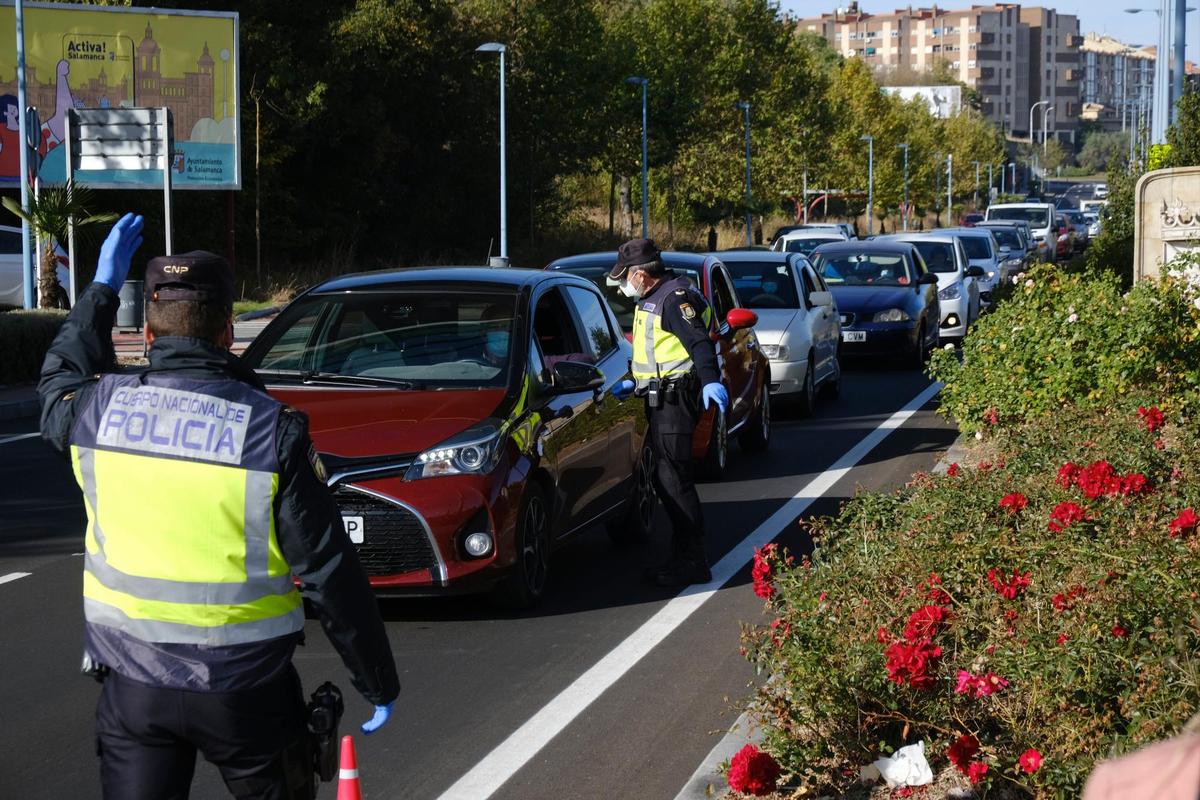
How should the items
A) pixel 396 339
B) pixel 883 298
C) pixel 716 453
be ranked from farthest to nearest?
pixel 883 298
pixel 716 453
pixel 396 339

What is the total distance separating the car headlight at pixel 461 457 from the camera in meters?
7.53

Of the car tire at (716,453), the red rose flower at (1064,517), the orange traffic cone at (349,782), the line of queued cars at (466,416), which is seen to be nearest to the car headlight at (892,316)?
the car tire at (716,453)

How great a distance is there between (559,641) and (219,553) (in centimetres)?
424

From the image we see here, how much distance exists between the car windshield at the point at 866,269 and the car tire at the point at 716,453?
33.1ft

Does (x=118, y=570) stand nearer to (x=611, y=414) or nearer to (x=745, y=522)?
→ (x=611, y=414)

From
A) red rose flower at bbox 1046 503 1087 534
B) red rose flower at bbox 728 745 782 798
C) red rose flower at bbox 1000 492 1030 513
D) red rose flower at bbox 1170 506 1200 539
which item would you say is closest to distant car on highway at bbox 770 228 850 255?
red rose flower at bbox 1000 492 1030 513

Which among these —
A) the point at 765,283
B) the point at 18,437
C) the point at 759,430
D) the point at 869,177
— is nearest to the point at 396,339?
the point at 759,430

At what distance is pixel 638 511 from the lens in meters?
9.91

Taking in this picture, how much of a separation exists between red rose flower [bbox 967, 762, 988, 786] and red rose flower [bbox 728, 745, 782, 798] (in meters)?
0.56

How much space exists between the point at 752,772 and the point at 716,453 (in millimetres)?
7684

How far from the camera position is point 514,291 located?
884 centimetres

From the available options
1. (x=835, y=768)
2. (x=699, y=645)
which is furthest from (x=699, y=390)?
(x=835, y=768)

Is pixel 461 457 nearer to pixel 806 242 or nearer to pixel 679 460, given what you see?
pixel 679 460

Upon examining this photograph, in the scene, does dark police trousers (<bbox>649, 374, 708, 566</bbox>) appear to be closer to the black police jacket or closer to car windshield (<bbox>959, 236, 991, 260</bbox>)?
the black police jacket
